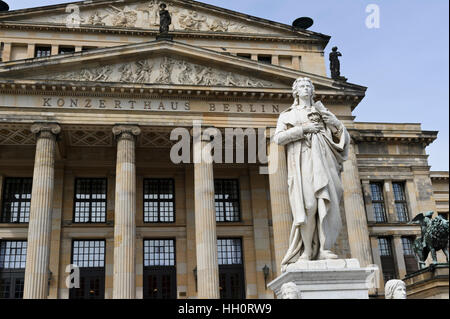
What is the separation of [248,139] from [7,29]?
19570mm

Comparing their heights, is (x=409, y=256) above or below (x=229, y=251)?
below

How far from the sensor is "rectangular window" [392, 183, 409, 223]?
1545 inches

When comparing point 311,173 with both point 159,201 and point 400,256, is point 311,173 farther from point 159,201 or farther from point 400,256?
point 400,256

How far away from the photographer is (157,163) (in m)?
36.1

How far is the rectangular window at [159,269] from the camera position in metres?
33.7

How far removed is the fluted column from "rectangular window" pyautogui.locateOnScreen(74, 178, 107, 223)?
8.16m

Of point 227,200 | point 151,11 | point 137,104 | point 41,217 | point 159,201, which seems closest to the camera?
point 41,217

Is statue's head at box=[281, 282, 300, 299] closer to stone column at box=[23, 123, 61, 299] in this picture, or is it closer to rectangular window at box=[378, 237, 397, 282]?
stone column at box=[23, 123, 61, 299]

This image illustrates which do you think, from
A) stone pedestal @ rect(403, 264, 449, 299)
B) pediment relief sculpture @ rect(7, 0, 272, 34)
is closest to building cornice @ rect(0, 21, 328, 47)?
pediment relief sculpture @ rect(7, 0, 272, 34)

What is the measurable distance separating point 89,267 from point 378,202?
2107 cm

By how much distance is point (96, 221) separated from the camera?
1359 inches

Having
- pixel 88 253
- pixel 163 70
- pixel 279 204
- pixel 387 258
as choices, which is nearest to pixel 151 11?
pixel 163 70
